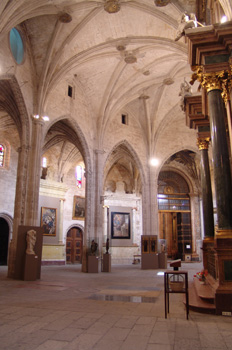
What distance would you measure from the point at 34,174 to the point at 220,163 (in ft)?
31.3

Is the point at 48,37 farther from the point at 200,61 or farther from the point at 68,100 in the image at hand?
the point at 200,61

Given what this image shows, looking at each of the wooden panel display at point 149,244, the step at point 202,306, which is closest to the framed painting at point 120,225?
the wooden panel display at point 149,244

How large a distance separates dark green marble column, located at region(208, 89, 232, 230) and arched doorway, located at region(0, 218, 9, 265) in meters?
17.5

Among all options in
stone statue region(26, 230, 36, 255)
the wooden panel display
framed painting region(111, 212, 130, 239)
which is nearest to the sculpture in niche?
the wooden panel display

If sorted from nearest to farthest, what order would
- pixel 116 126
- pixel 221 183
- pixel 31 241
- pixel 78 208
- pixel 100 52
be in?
pixel 221 183
pixel 31 241
pixel 100 52
pixel 116 126
pixel 78 208

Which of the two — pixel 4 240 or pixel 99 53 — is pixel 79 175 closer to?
pixel 4 240

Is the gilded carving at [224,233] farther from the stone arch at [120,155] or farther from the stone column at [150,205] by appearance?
the stone arch at [120,155]

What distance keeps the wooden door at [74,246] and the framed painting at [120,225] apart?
9.32 feet

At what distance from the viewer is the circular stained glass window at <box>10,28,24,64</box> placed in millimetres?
13668

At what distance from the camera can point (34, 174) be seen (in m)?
13.9

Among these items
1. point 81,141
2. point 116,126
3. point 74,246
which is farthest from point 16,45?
point 74,246

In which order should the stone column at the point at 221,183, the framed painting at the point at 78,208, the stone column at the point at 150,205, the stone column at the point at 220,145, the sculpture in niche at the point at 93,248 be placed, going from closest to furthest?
the stone column at the point at 221,183 < the stone column at the point at 220,145 < the sculpture in niche at the point at 93,248 < the stone column at the point at 150,205 < the framed painting at the point at 78,208

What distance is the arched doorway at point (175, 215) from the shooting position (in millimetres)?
27281

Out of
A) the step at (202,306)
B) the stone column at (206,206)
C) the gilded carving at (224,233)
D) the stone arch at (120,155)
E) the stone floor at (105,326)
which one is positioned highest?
the stone arch at (120,155)
